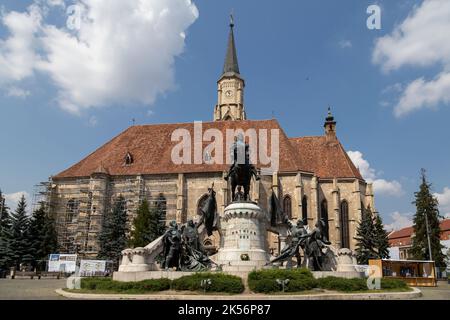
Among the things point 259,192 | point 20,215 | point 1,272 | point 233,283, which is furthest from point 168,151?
point 233,283

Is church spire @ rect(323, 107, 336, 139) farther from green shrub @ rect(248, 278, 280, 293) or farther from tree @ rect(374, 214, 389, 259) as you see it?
green shrub @ rect(248, 278, 280, 293)

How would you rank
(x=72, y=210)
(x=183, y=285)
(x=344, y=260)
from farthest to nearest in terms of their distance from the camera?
(x=72, y=210) → (x=344, y=260) → (x=183, y=285)


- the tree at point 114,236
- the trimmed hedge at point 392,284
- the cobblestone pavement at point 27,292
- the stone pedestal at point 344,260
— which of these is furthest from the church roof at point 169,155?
the trimmed hedge at point 392,284

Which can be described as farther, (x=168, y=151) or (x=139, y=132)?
(x=139, y=132)

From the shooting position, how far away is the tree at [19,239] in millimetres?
34219

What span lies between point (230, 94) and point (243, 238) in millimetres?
47468

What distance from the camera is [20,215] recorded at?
35.6m

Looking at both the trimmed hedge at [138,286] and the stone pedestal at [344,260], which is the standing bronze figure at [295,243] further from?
the trimmed hedge at [138,286]

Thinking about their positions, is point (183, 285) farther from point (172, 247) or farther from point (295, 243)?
point (295, 243)

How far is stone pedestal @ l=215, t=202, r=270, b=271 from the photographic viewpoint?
17.7 meters

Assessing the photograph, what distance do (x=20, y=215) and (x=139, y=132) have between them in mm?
18699

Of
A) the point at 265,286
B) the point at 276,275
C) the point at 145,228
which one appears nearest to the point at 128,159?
the point at 145,228

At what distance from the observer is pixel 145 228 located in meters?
36.5
